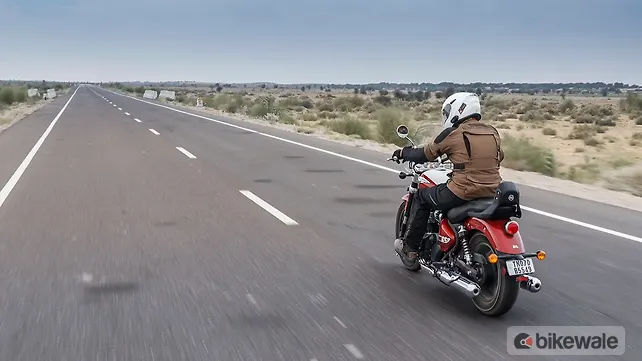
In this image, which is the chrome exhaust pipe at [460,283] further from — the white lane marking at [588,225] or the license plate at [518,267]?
the white lane marking at [588,225]

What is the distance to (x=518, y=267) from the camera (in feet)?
15.8

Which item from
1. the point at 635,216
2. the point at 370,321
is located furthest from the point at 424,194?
the point at 635,216

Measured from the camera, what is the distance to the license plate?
15.8 feet

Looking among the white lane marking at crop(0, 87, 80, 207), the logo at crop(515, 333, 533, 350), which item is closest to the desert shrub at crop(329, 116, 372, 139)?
the white lane marking at crop(0, 87, 80, 207)

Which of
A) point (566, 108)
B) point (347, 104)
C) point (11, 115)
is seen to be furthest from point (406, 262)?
point (566, 108)

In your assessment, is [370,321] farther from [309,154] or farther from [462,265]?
[309,154]

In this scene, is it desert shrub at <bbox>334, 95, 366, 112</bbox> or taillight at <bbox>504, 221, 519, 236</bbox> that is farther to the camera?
desert shrub at <bbox>334, 95, 366, 112</bbox>

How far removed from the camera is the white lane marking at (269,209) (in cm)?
877

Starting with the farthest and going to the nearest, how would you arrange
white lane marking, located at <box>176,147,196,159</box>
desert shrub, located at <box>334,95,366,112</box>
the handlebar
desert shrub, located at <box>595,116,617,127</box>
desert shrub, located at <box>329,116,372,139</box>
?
desert shrub, located at <box>334,95,366,112</box>
desert shrub, located at <box>595,116,617,127</box>
desert shrub, located at <box>329,116,372,139</box>
white lane marking, located at <box>176,147,196,159</box>
the handlebar

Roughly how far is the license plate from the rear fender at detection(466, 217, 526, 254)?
0.26 feet

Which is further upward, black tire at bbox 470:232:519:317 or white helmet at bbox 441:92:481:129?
white helmet at bbox 441:92:481:129

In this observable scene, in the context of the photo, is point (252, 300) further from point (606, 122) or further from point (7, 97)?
point (7, 97)

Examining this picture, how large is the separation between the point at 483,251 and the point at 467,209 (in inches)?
14.5

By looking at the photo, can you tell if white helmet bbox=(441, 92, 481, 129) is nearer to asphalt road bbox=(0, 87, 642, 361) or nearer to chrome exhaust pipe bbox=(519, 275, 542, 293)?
chrome exhaust pipe bbox=(519, 275, 542, 293)
